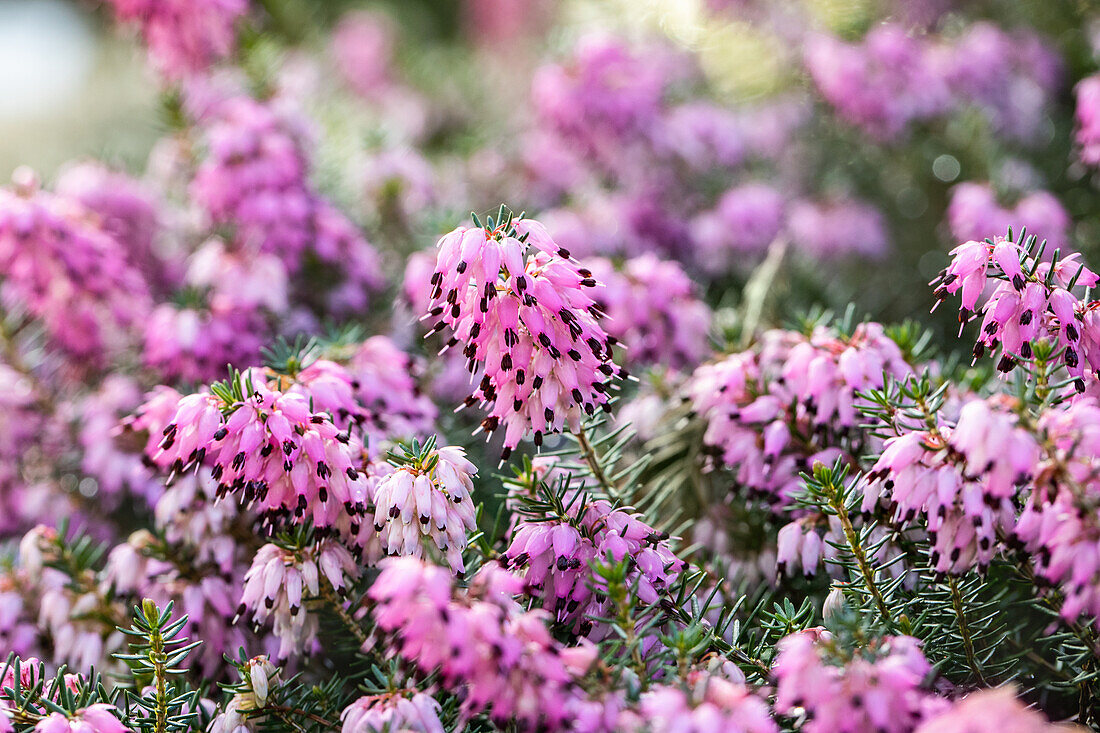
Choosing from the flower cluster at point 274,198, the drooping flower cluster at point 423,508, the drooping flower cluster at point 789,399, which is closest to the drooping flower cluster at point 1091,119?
Answer: the drooping flower cluster at point 789,399

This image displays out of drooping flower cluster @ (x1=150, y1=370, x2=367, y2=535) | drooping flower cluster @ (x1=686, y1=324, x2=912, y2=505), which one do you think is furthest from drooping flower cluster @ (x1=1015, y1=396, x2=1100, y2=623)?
drooping flower cluster @ (x1=150, y1=370, x2=367, y2=535)

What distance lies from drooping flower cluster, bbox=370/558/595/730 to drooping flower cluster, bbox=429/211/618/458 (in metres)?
0.39

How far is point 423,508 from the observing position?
1.52 metres

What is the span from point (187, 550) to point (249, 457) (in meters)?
0.70

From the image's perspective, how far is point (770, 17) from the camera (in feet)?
14.9

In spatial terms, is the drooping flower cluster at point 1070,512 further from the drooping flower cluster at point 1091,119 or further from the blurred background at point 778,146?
the drooping flower cluster at point 1091,119

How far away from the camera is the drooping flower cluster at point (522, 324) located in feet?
4.96

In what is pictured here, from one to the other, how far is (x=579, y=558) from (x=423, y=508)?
0.94 feet

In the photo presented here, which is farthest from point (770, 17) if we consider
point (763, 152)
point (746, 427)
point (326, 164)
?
point (746, 427)

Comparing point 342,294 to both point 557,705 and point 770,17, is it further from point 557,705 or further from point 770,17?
point 770,17

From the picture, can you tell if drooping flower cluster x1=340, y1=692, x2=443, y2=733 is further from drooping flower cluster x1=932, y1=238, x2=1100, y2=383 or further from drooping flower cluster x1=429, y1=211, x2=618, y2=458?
drooping flower cluster x1=932, y1=238, x2=1100, y2=383

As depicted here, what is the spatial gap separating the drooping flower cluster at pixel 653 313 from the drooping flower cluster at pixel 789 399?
471 millimetres

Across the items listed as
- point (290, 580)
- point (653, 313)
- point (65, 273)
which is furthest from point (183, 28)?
point (290, 580)

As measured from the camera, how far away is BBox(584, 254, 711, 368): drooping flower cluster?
264cm
